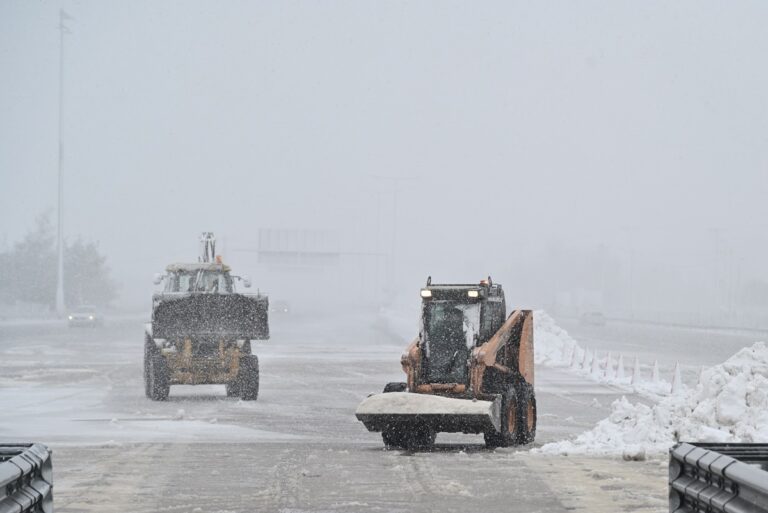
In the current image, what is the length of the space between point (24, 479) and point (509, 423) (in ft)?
40.7

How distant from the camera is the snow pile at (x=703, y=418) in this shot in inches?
606

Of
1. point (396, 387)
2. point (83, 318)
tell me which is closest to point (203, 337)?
point (396, 387)

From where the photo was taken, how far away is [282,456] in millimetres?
16141

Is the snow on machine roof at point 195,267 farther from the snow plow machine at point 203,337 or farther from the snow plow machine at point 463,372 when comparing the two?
the snow plow machine at point 463,372

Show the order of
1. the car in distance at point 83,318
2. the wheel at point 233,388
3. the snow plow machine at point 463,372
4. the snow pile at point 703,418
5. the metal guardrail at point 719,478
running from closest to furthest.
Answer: the metal guardrail at point 719,478
the snow pile at point 703,418
the snow plow machine at point 463,372
the wheel at point 233,388
the car in distance at point 83,318

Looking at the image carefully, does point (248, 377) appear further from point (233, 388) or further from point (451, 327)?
point (451, 327)

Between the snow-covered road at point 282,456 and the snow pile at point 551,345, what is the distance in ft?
29.0

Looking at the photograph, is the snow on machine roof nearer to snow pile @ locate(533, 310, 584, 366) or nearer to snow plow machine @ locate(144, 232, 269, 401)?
snow plow machine @ locate(144, 232, 269, 401)

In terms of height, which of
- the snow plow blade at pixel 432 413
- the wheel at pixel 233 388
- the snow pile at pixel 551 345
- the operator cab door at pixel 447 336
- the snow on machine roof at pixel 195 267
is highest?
the snow on machine roof at pixel 195 267

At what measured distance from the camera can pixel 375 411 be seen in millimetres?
16656

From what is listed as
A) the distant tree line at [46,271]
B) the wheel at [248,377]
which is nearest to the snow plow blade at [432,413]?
the wheel at [248,377]

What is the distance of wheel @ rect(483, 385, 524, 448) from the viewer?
1723 centimetres

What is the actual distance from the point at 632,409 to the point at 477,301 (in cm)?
253

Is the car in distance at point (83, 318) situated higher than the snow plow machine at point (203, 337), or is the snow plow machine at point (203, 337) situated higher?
the snow plow machine at point (203, 337)
